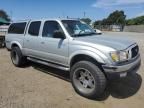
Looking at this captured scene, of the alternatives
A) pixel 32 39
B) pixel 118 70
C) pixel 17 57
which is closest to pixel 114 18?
pixel 17 57

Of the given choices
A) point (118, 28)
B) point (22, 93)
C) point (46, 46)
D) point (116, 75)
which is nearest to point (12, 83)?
point (22, 93)

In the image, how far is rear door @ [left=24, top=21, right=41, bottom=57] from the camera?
6968 mm

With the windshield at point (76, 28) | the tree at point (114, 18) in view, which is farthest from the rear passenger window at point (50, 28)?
the tree at point (114, 18)

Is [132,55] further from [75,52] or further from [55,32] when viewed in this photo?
[55,32]

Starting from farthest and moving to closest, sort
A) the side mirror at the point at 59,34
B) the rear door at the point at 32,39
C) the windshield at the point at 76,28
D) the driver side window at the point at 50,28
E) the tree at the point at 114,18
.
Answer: the tree at the point at 114,18 < the rear door at the point at 32,39 < the driver side window at the point at 50,28 < the windshield at the point at 76,28 < the side mirror at the point at 59,34

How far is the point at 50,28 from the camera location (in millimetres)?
6582

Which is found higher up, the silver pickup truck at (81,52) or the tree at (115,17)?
the tree at (115,17)

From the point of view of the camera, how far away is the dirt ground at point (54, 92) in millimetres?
4895

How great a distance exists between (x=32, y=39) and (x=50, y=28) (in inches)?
35.6

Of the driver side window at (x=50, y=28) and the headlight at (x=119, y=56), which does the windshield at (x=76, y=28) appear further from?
the headlight at (x=119, y=56)

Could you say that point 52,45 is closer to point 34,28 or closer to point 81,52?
point 81,52

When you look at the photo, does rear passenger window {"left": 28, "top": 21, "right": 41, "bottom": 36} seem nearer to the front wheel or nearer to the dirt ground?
the dirt ground

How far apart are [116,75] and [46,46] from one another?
2.53 m

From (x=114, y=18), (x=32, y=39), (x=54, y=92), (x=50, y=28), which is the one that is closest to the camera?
(x=54, y=92)
